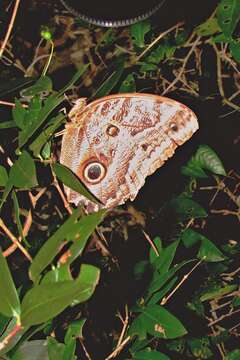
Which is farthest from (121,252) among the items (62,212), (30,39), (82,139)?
(82,139)

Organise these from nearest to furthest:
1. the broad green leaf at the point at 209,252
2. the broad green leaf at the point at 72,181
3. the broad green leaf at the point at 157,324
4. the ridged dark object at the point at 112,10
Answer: the broad green leaf at the point at 72,181 → the broad green leaf at the point at 157,324 → the ridged dark object at the point at 112,10 → the broad green leaf at the point at 209,252

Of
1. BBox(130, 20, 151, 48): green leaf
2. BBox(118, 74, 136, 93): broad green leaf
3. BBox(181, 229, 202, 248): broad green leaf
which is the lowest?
BBox(181, 229, 202, 248): broad green leaf

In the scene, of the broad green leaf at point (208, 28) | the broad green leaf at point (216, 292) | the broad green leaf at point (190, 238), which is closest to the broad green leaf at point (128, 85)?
the broad green leaf at point (190, 238)

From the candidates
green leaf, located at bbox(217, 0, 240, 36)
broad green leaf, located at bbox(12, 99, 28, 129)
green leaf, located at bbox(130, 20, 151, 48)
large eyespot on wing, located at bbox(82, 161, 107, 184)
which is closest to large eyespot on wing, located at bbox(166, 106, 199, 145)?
large eyespot on wing, located at bbox(82, 161, 107, 184)

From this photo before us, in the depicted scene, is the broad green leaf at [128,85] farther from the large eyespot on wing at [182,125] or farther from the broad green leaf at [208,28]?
the broad green leaf at [208,28]

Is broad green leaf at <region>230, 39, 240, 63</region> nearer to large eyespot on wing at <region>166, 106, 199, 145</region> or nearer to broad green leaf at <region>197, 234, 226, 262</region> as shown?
broad green leaf at <region>197, 234, 226, 262</region>
